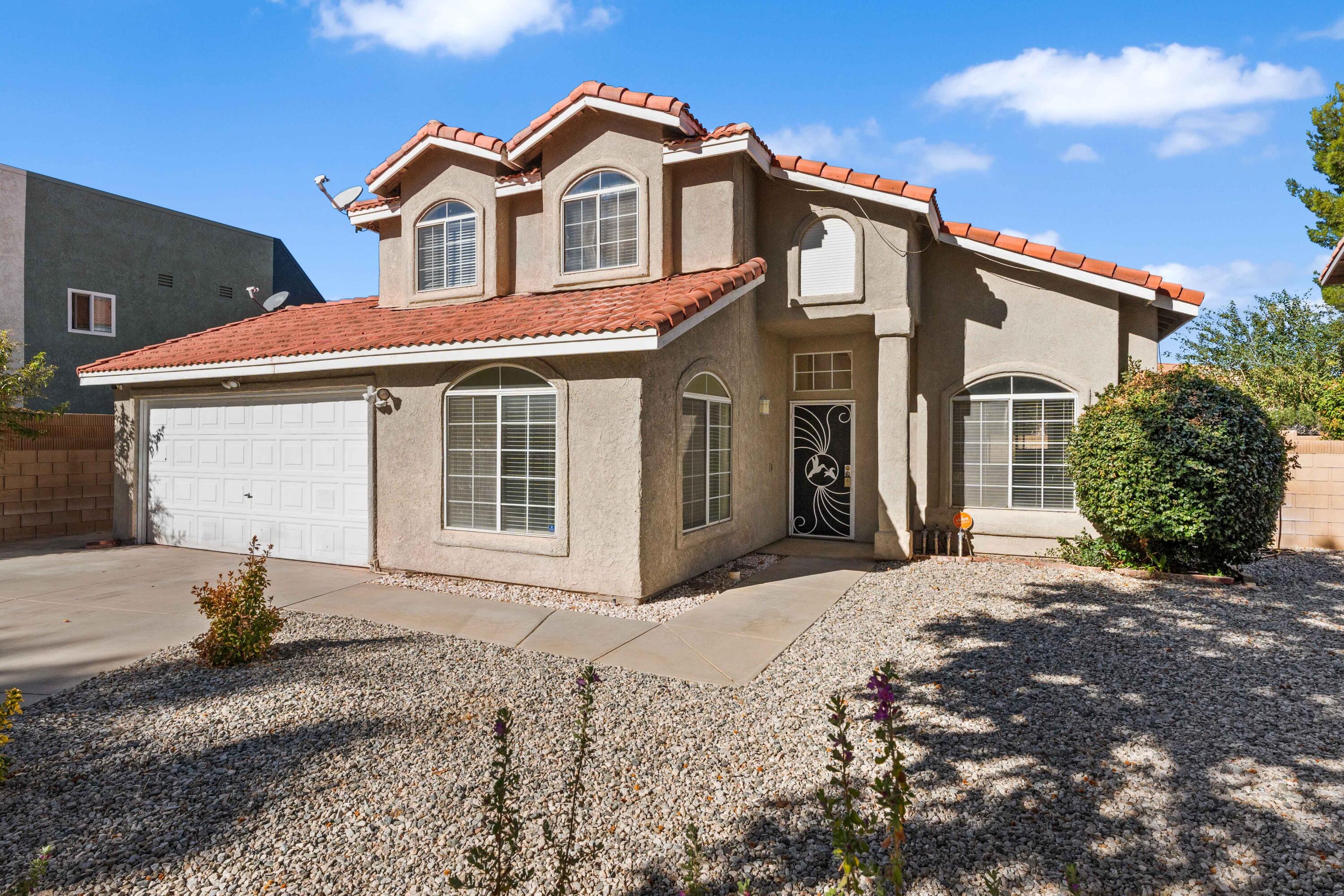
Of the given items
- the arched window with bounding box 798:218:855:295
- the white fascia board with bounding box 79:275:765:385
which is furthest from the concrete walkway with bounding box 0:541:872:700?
the arched window with bounding box 798:218:855:295

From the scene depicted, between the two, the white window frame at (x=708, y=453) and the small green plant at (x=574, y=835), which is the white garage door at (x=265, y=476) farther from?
the small green plant at (x=574, y=835)

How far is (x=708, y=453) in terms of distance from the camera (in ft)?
31.8

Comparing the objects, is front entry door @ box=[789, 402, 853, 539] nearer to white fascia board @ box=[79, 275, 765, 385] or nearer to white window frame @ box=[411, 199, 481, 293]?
white fascia board @ box=[79, 275, 765, 385]

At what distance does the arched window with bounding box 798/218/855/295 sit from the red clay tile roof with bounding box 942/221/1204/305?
5.99 ft

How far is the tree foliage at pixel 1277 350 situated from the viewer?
1688 cm

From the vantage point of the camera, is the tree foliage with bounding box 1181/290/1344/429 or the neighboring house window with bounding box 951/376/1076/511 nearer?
the neighboring house window with bounding box 951/376/1076/511

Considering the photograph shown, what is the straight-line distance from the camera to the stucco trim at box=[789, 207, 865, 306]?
10.6 metres

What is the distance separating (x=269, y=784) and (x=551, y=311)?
6.70m

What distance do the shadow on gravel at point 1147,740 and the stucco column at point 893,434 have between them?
3153mm

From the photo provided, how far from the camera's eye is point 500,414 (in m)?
8.99

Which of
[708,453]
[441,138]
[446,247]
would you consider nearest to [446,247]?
[446,247]

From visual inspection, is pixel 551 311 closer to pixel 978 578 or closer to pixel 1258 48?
pixel 978 578

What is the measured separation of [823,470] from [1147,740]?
26.9ft

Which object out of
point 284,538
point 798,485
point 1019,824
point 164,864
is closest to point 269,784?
point 164,864
